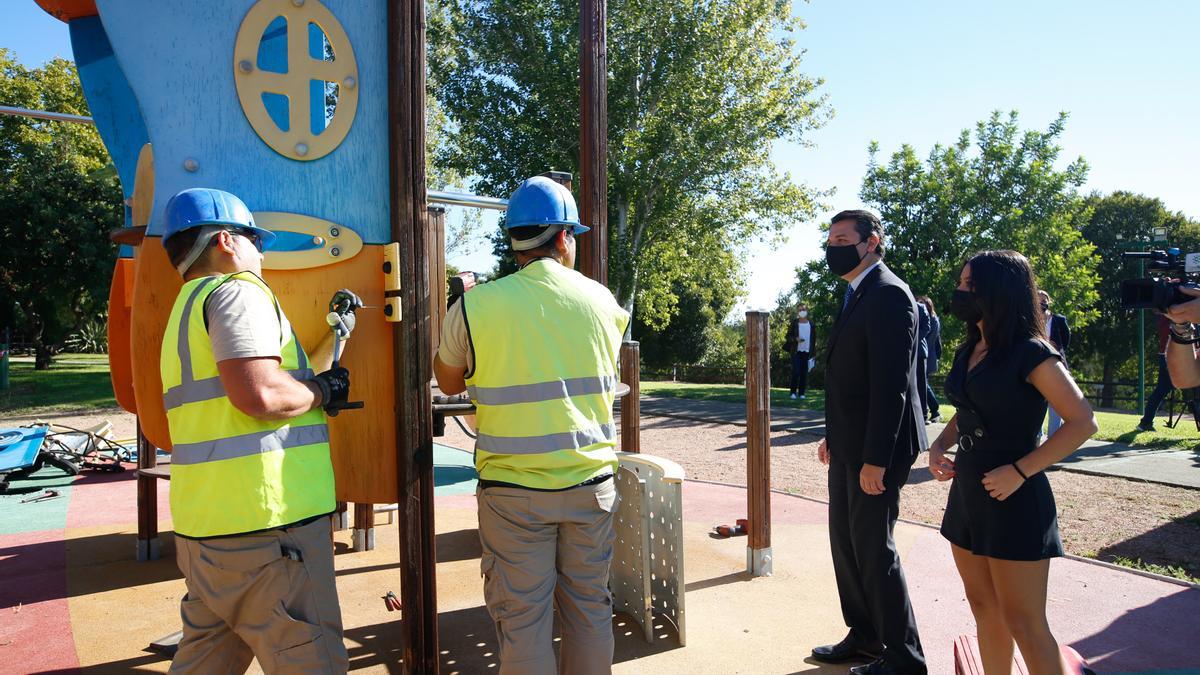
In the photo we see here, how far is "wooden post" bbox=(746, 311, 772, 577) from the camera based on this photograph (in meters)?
4.87

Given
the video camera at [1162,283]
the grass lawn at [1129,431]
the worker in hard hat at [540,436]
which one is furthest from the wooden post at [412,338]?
the grass lawn at [1129,431]

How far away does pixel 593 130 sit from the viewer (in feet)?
14.0

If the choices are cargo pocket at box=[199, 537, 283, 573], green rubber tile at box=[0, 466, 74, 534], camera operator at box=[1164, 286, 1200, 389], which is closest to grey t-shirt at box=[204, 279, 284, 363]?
cargo pocket at box=[199, 537, 283, 573]

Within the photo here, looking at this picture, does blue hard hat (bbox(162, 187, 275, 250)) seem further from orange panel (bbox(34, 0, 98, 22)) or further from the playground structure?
orange panel (bbox(34, 0, 98, 22))

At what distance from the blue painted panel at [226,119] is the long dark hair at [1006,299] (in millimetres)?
2339

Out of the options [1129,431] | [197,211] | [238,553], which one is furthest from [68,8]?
[1129,431]

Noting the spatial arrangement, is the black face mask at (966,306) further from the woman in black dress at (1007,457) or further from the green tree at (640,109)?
the green tree at (640,109)

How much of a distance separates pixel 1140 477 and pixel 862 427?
612 cm

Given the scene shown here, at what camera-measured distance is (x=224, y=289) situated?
236 centimetres

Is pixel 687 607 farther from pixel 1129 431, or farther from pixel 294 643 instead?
pixel 1129 431

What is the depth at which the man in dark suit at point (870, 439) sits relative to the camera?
3346 millimetres

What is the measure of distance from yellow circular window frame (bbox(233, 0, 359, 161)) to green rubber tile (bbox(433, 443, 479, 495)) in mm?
4122

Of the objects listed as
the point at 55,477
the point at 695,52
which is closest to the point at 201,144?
the point at 55,477

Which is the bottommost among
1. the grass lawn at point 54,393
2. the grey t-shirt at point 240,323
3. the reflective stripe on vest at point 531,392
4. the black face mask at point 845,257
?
the grass lawn at point 54,393
